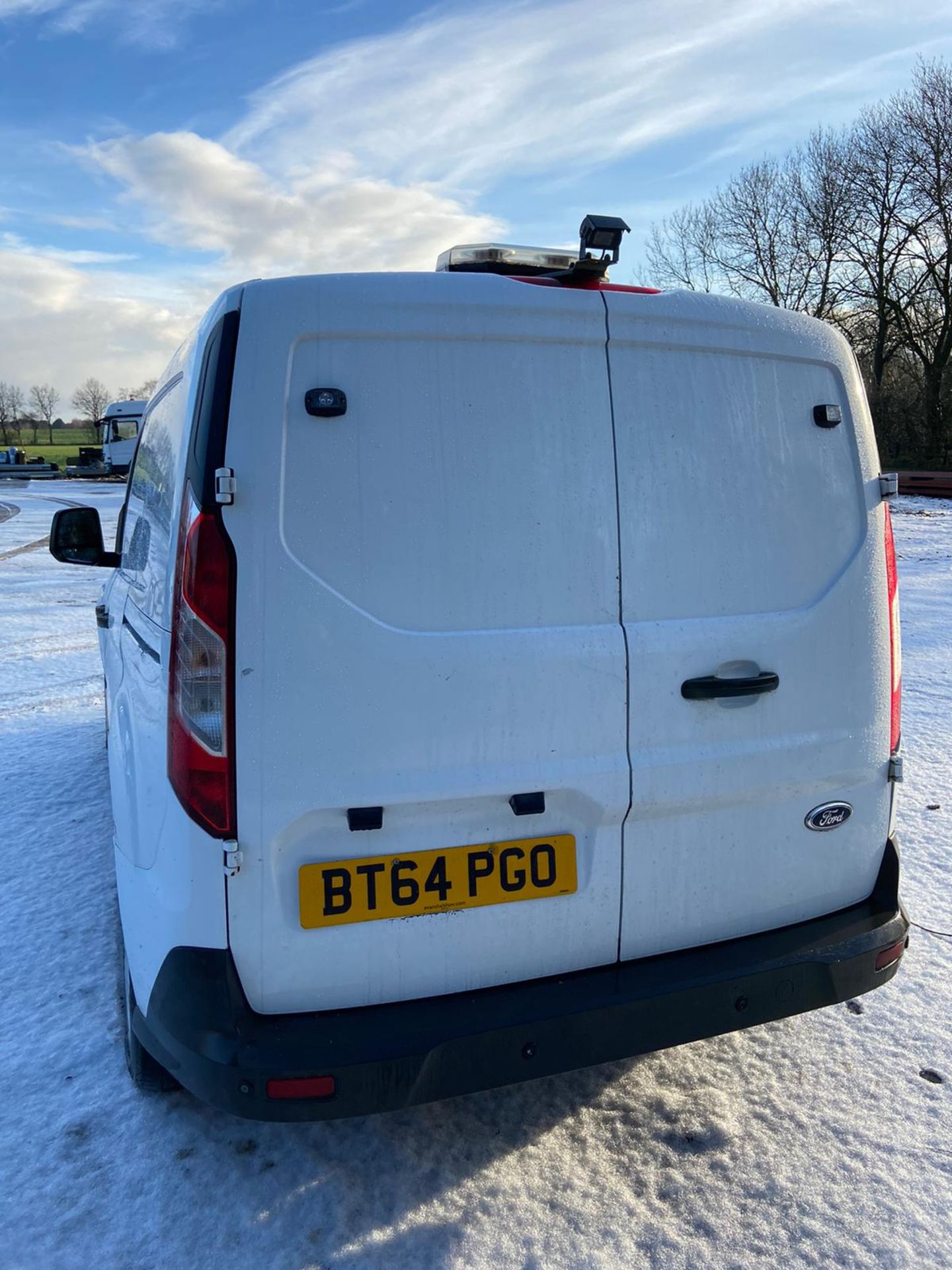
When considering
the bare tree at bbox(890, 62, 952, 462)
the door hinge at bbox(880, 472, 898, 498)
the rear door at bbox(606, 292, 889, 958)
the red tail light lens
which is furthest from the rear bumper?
the bare tree at bbox(890, 62, 952, 462)

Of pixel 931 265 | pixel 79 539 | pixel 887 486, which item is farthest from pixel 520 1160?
pixel 931 265

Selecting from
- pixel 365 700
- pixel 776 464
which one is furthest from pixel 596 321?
pixel 365 700

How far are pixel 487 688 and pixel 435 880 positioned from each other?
0.44 meters

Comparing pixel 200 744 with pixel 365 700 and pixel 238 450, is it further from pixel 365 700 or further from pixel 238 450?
pixel 238 450

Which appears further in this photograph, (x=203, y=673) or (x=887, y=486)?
(x=887, y=486)

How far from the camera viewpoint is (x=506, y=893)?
7.02ft

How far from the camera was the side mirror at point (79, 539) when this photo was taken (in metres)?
3.60

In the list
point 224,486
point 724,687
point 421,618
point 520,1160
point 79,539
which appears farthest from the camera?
point 79,539

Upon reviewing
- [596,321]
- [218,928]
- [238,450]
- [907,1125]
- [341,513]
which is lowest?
[907,1125]

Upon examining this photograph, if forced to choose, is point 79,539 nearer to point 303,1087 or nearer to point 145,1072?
point 145,1072

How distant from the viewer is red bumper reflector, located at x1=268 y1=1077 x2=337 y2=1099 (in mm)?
1914

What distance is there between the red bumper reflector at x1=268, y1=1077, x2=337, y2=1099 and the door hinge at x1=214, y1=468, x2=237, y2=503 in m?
1.19

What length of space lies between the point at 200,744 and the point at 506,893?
2.50ft

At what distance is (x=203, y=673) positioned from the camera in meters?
1.96
